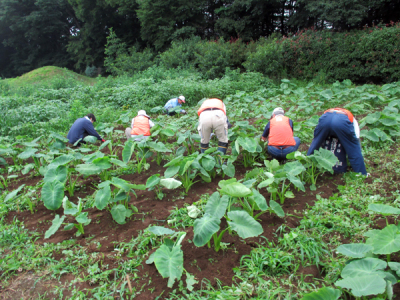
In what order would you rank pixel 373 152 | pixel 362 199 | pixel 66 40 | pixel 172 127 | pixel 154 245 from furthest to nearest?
pixel 66 40 → pixel 172 127 → pixel 373 152 → pixel 362 199 → pixel 154 245

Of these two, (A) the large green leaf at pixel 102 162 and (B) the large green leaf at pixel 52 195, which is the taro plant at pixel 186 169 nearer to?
(A) the large green leaf at pixel 102 162

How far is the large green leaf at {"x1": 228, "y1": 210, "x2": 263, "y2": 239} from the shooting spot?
214cm

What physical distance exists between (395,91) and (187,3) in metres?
16.9

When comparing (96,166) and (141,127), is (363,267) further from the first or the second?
(141,127)

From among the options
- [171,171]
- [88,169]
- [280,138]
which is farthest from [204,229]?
[280,138]

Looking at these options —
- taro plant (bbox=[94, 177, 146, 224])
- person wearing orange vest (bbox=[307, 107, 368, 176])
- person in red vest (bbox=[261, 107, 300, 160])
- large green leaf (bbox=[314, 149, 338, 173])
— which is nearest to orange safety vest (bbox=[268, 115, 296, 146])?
person in red vest (bbox=[261, 107, 300, 160])

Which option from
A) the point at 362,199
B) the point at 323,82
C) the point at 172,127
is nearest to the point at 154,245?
the point at 362,199

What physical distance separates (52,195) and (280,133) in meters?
3.17

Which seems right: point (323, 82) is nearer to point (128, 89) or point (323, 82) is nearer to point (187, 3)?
point (128, 89)

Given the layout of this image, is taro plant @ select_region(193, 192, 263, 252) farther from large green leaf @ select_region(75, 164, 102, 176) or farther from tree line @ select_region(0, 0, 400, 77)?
tree line @ select_region(0, 0, 400, 77)

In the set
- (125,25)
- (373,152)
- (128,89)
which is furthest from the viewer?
(125,25)

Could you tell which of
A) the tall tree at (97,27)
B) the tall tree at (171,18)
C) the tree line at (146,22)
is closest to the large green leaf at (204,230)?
the tree line at (146,22)

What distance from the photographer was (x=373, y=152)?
4262mm

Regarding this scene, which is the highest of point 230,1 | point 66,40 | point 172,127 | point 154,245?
point 230,1
